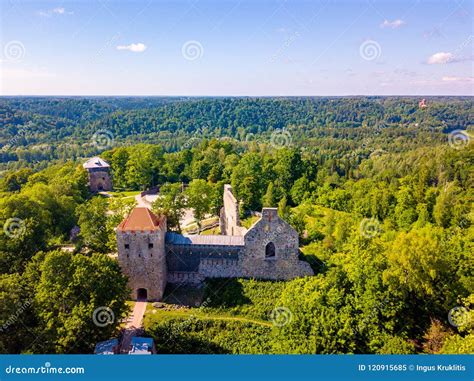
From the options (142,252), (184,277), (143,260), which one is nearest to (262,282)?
(184,277)

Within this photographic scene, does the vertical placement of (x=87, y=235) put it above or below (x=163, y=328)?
above

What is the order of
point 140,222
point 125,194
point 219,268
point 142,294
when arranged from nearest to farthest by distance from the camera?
point 140,222
point 142,294
point 219,268
point 125,194

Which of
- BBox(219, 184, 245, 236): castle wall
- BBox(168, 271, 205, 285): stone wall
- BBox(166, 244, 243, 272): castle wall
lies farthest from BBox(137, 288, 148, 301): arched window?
BBox(219, 184, 245, 236): castle wall

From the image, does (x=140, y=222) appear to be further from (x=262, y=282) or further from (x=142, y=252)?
(x=262, y=282)

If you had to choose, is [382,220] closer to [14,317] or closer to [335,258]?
[335,258]

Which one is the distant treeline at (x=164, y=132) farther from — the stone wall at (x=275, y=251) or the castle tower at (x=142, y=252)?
the castle tower at (x=142, y=252)

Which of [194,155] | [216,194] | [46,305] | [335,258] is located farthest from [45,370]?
[194,155]

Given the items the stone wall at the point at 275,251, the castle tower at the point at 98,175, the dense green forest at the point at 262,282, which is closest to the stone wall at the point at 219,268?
the stone wall at the point at 275,251

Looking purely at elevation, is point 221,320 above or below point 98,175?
below
